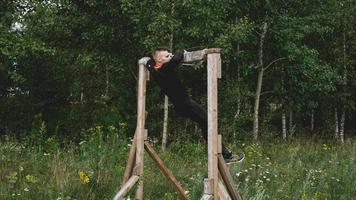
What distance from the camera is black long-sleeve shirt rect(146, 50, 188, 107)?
597 cm

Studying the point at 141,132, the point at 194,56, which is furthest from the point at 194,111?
the point at 194,56

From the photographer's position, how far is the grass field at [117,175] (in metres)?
6.98

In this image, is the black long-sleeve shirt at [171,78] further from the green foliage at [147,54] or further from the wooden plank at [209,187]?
the green foliage at [147,54]

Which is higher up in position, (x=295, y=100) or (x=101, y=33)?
(x=101, y=33)

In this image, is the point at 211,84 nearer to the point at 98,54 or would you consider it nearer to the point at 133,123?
the point at 98,54

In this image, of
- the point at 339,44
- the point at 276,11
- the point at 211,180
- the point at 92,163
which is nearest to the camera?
Result: the point at 211,180

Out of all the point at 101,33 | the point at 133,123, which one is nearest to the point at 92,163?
the point at 101,33

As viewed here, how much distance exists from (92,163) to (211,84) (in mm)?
2882

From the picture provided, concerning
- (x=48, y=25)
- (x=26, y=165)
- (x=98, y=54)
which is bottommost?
(x=26, y=165)

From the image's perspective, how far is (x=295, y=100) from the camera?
850 inches

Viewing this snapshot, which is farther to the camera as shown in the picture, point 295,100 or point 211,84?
point 295,100

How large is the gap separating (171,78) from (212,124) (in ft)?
3.47

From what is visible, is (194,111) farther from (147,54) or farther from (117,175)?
(147,54)

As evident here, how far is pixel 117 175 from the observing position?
7.59 meters
